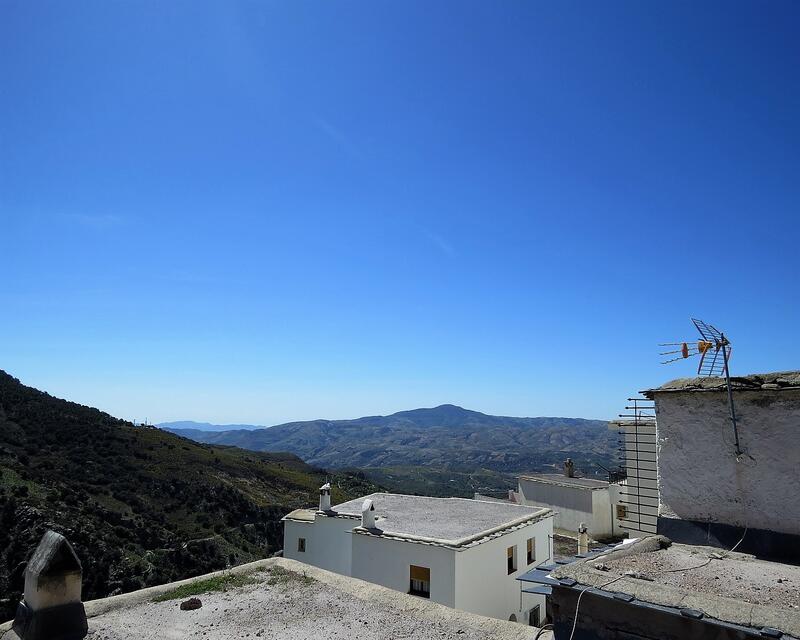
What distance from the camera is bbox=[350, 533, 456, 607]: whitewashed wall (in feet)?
47.5

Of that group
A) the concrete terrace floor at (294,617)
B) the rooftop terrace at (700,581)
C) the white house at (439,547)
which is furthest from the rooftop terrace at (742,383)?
the white house at (439,547)

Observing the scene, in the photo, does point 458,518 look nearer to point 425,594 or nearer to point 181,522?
point 425,594

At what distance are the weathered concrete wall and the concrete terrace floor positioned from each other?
287 cm

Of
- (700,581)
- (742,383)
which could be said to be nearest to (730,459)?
(742,383)

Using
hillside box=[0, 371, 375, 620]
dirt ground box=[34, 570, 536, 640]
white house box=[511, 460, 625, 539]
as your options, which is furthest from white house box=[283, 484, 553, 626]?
hillside box=[0, 371, 375, 620]

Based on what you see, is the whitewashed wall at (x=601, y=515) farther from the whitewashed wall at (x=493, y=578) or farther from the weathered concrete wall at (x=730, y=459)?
the weathered concrete wall at (x=730, y=459)

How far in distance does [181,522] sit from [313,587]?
33832 millimetres

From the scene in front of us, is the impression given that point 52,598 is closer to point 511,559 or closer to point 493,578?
point 493,578

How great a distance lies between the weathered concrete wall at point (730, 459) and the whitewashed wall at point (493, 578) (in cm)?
874

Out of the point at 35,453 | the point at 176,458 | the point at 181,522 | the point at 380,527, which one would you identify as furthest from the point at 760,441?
the point at 176,458

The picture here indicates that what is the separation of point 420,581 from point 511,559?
3561 millimetres

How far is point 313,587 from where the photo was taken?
8.50 meters

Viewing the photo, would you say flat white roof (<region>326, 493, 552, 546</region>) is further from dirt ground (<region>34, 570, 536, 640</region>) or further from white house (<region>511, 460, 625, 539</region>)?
dirt ground (<region>34, 570, 536, 640</region>)

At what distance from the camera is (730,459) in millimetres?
6812
